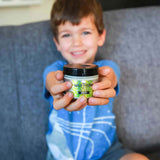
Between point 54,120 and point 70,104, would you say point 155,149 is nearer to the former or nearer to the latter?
point 54,120

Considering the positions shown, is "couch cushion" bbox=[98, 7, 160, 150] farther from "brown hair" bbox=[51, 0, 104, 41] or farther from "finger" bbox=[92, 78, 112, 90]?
"finger" bbox=[92, 78, 112, 90]

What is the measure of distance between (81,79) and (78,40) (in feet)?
1.16

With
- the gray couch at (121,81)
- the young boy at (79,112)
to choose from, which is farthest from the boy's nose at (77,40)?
the gray couch at (121,81)

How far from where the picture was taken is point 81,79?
0.62 meters

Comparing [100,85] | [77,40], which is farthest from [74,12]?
[100,85]

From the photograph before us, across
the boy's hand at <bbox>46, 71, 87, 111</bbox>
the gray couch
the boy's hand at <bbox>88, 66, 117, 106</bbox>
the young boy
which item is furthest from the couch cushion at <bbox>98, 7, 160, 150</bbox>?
the boy's hand at <bbox>46, 71, 87, 111</bbox>

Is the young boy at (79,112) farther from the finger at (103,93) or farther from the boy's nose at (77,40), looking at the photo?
the finger at (103,93)

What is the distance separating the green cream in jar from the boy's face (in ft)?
1.02

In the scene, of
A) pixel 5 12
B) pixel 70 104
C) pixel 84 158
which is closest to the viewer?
pixel 70 104

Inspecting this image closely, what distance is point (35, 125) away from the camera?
1.00 metres

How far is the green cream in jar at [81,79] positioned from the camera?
62 centimetres

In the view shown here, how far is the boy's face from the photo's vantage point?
0.92m

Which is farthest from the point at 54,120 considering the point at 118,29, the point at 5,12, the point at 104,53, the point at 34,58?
the point at 5,12

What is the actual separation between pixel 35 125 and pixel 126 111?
1.60 feet
